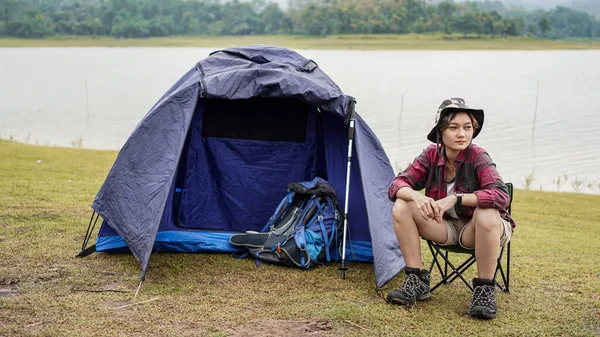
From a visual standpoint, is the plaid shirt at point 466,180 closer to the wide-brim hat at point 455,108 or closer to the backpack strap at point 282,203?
the wide-brim hat at point 455,108

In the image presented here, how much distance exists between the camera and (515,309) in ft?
14.7

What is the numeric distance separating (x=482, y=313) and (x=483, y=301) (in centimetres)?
7

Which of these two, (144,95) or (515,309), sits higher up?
(515,309)

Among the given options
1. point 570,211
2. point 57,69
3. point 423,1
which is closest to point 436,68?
point 423,1

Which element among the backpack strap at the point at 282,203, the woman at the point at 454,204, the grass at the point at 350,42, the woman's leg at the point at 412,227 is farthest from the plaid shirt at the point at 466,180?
the grass at the point at 350,42

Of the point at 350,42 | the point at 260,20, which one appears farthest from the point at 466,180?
the point at 260,20

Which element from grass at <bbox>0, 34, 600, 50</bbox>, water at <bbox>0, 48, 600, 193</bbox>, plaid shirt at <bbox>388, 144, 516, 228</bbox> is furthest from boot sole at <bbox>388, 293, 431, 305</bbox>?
grass at <bbox>0, 34, 600, 50</bbox>

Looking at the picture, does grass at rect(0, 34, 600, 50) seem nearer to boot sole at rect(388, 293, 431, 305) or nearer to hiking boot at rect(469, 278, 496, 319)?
boot sole at rect(388, 293, 431, 305)

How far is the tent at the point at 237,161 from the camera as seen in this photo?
5.00 metres

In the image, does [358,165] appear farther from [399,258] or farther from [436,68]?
[436,68]

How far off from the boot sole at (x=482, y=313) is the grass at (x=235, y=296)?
0.05m

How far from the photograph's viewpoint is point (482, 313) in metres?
4.20

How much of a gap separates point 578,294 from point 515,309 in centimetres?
61

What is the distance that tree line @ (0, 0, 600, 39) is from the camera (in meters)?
57.7
